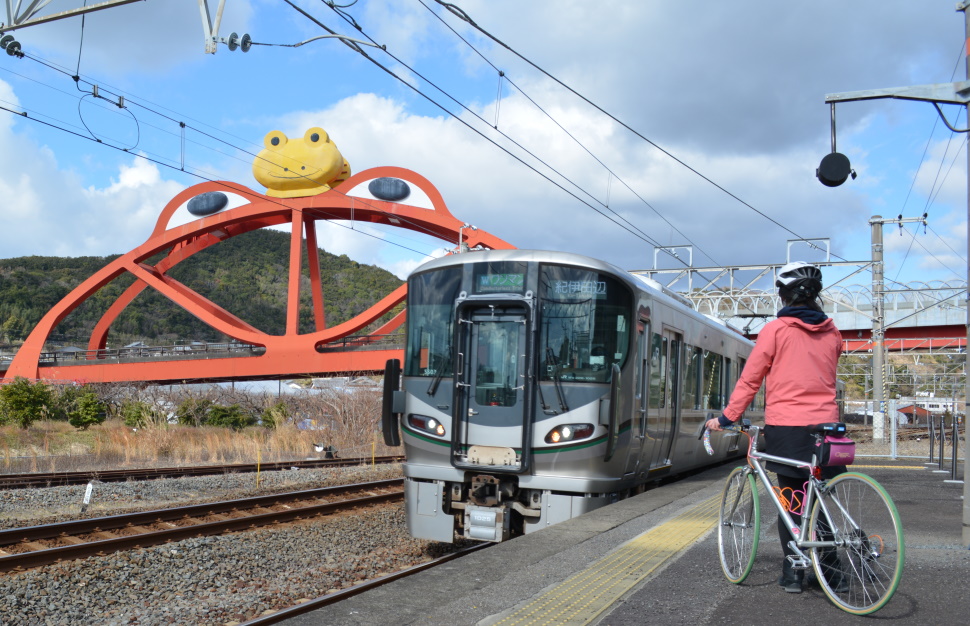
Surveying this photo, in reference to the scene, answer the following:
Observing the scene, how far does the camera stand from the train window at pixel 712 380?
13859 mm

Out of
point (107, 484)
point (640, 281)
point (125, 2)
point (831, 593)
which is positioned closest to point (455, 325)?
point (640, 281)

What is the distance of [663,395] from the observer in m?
11.0

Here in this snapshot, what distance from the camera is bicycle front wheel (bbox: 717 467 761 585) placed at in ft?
16.1

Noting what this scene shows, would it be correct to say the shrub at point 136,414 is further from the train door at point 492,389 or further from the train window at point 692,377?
the train door at point 492,389

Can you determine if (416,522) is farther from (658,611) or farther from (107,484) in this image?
(107,484)

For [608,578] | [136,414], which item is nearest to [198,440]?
[136,414]

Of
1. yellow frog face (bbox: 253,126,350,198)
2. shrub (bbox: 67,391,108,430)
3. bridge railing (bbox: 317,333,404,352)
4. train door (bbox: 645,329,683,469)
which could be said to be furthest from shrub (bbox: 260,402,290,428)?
train door (bbox: 645,329,683,469)

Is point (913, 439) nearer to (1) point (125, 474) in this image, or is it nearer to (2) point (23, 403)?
(1) point (125, 474)

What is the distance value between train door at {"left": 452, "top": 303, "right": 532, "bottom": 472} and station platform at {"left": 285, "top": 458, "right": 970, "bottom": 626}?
129cm

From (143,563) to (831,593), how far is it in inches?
261

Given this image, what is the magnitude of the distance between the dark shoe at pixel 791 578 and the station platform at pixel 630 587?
0.05 metres

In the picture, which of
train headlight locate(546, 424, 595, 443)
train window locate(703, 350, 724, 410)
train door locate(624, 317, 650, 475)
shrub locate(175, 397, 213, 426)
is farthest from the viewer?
shrub locate(175, 397, 213, 426)

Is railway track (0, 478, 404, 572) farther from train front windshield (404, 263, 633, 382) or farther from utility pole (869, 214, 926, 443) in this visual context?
utility pole (869, 214, 926, 443)

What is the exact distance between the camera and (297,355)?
165 ft
